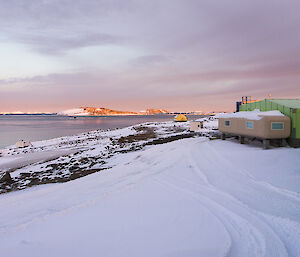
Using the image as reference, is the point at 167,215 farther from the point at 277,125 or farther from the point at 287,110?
the point at 287,110

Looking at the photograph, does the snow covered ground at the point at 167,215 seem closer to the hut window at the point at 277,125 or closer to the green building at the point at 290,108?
the hut window at the point at 277,125

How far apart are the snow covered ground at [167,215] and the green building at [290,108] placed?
4035 mm

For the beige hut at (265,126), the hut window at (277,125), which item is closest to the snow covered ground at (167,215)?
the beige hut at (265,126)

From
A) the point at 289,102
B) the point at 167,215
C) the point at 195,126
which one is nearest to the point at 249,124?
the point at 289,102

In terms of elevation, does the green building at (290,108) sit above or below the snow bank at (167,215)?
above

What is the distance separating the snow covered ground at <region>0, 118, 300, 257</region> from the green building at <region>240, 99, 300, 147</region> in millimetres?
4035

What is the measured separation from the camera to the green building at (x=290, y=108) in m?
15.8

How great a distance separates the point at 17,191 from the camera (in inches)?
516

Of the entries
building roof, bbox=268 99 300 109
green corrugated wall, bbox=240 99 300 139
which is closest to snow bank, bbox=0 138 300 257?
green corrugated wall, bbox=240 99 300 139

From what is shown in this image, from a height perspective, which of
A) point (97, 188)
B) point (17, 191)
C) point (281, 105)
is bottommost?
point (17, 191)

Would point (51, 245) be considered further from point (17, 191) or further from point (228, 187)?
point (17, 191)

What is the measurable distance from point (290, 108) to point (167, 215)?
14786 millimetres

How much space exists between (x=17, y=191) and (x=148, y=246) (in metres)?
11.6

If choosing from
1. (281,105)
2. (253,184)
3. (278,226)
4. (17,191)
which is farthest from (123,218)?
(281,105)
